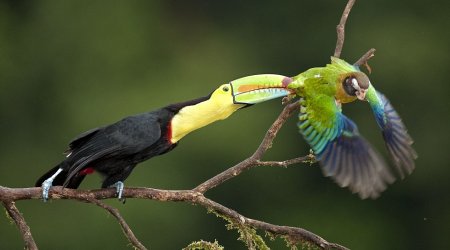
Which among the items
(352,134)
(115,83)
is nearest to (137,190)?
(352,134)

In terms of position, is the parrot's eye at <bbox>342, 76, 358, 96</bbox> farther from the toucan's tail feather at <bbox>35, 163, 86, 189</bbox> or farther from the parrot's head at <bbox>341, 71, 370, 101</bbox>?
the toucan's tail feather at <bbox>35, 163, 86, 189</bbox>

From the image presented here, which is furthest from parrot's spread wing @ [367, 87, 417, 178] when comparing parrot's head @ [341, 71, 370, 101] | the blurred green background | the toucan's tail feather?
the blurred green background

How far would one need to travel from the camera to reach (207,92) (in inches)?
575

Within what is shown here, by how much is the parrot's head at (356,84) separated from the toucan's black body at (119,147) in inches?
29.1

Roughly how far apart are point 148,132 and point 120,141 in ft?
0.49

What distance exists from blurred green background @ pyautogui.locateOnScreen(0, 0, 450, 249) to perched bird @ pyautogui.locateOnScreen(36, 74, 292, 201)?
699cm

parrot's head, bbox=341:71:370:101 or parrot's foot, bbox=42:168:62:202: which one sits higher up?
parrot's head, bbox=341:71:370:101

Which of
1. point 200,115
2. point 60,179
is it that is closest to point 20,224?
point 60,179

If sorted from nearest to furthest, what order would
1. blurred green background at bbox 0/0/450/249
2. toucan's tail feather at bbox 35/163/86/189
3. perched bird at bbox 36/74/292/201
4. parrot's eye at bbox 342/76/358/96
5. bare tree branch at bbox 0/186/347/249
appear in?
bare tree branch at bbox 0/186/347/249 → parrot's eye at bbox 342/76/358/96 → perched bird at bbox 36/74/292/201 → toucan's tail feather at bbox 35/163/86/189 → blurred green background at bbox 0/0/450/249

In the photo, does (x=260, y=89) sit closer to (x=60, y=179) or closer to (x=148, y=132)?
(x=148, y=132)

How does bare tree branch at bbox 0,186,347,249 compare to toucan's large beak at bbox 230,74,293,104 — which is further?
toucan's large beak at bbox 230,74,293,104

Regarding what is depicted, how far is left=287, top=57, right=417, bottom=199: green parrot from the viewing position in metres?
5.99

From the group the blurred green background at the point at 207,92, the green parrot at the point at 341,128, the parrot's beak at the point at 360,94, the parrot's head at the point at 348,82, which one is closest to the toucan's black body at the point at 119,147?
the green parrot at the point at 341,128

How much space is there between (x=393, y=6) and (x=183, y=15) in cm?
322
